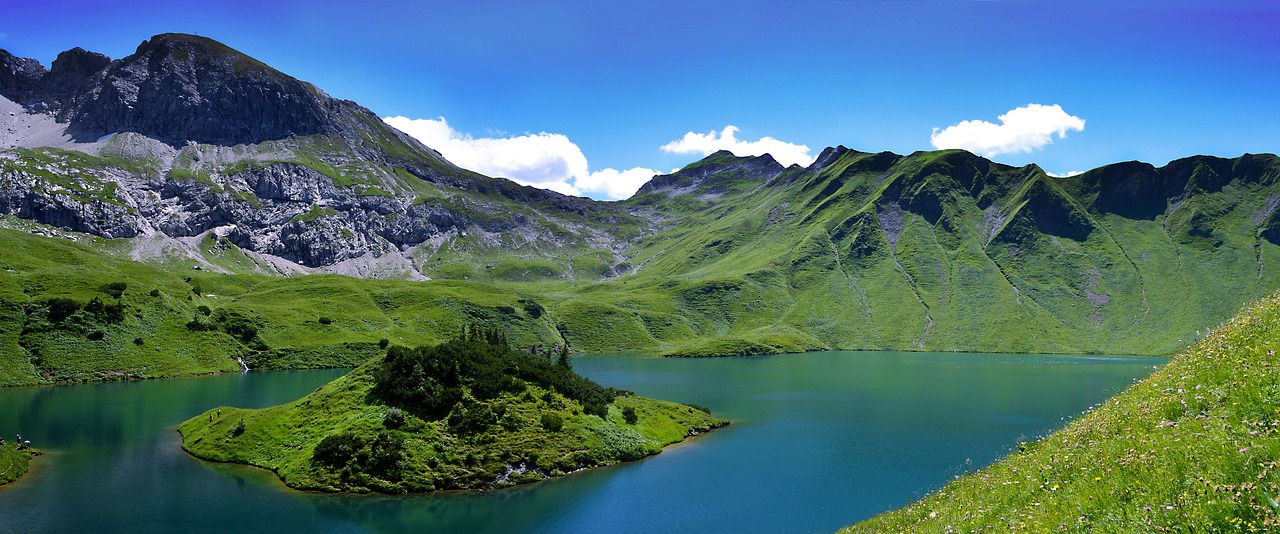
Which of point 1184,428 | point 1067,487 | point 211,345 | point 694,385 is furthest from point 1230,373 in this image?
point 211,345

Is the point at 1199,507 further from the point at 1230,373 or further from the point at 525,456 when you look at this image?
the point at 525,456

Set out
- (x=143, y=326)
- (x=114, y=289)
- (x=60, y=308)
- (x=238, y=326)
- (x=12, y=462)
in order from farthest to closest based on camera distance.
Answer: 1. (x=238, y=326)
2. (x=114, y=289)
3. (x=143, y=326)
4. (x=60, y=308)
5. (x=12, y=462)

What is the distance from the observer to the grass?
55.8 meters

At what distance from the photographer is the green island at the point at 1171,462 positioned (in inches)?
425

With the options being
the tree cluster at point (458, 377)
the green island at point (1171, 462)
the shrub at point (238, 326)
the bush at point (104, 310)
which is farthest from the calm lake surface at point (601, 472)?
the shrub at point (238, 326)

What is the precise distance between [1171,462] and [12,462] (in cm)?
8134

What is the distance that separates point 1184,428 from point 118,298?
587 feet

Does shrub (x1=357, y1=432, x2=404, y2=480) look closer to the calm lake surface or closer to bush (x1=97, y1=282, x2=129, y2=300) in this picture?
the calm lake surface

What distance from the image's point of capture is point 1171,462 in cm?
1284

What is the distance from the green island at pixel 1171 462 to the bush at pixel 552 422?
1876 inches

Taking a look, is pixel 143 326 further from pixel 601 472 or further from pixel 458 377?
pixel 601 472

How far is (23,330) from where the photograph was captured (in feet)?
402

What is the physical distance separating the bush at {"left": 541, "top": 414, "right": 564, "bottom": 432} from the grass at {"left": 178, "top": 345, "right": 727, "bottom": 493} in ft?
0.33

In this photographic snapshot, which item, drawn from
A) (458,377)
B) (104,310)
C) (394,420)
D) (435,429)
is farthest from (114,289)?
(435,429)
